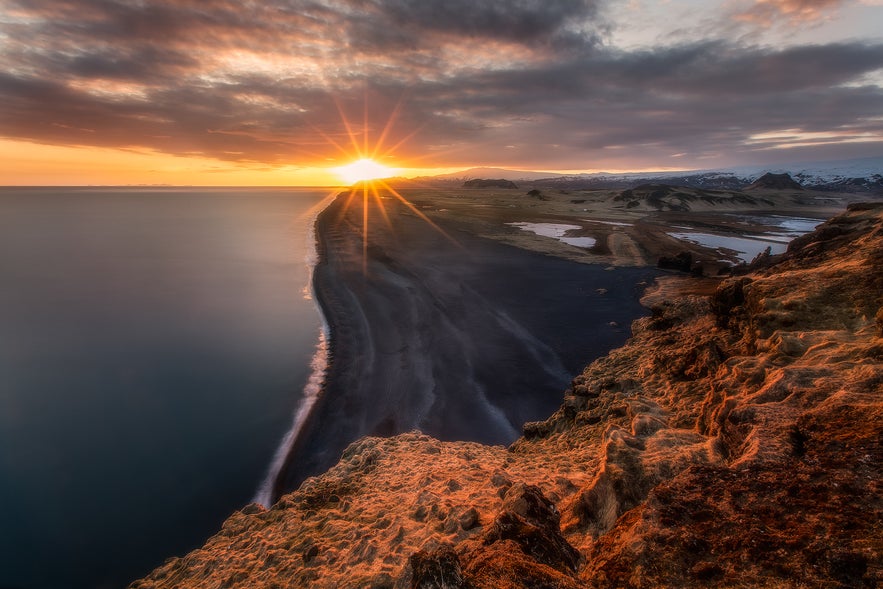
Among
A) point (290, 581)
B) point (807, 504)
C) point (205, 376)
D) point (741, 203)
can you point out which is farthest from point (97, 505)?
point (741, 203)

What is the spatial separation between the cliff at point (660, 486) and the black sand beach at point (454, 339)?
290 cm

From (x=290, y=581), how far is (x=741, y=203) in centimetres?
12499

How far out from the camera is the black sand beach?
1562 centimetres

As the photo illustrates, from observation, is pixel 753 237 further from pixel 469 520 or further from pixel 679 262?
pixel 469 520

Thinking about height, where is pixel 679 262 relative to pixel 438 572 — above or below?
below

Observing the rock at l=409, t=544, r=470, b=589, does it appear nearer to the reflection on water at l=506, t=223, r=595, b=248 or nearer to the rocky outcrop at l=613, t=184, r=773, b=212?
the reflection on water at l=506, t=223, r=595, b=248

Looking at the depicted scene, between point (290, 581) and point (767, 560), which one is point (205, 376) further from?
point (767, 560)

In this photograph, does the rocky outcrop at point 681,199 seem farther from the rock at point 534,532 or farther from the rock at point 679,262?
the rock at point 534,532

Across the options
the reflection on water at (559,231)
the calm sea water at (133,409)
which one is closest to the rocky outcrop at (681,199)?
the reflection on water at (559,231)

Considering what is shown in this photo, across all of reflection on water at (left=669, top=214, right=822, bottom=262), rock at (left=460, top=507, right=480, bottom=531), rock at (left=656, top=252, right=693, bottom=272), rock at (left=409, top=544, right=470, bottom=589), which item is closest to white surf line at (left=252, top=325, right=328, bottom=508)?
rock at (left=460, top=507, right=480, bottom=531)

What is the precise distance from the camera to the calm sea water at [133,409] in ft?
38.9

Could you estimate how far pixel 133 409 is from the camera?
17.2 meters

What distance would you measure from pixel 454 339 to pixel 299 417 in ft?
29.5

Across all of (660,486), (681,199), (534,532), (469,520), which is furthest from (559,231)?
(681,199)
